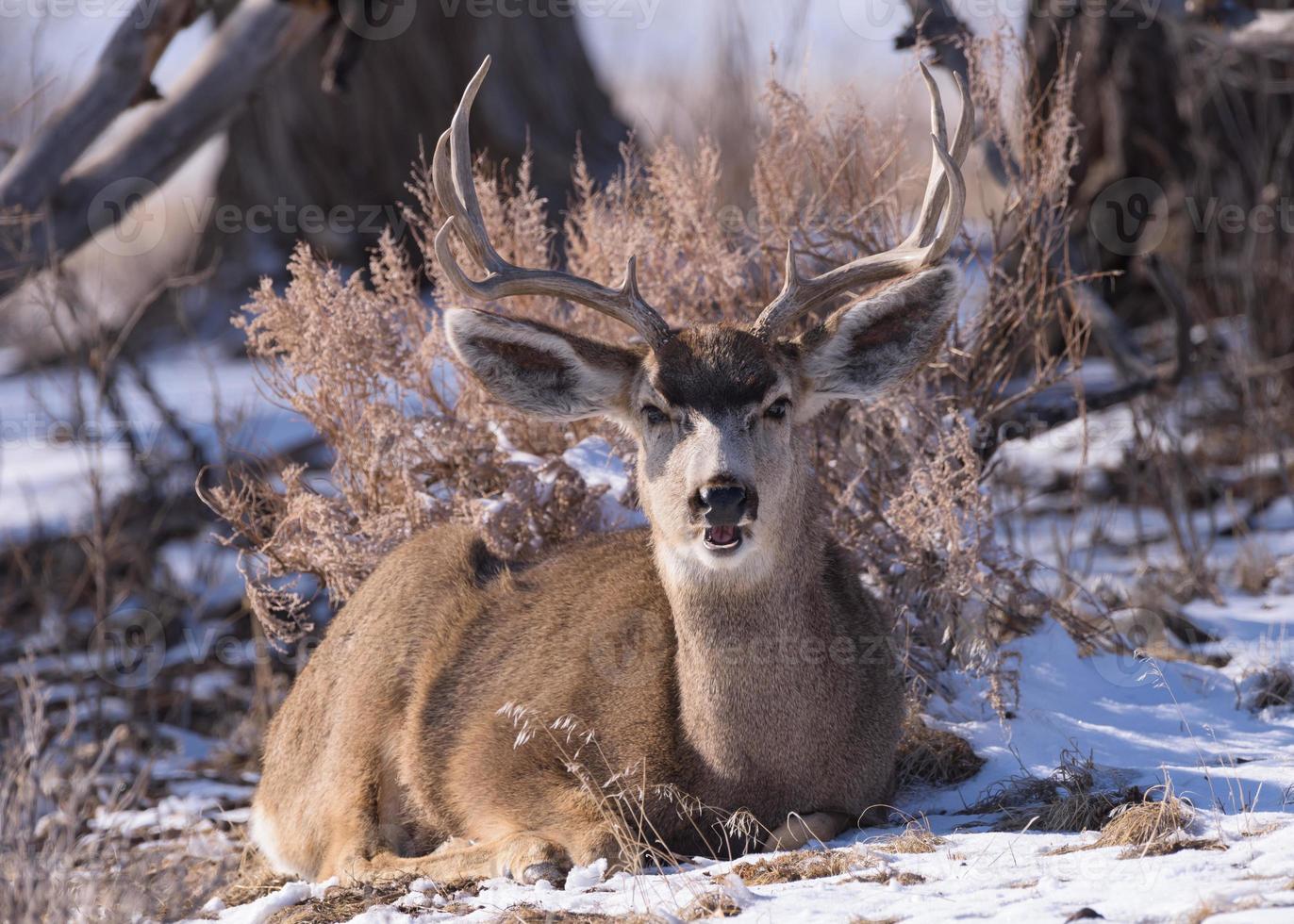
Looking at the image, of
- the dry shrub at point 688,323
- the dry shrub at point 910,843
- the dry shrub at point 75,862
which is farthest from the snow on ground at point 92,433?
the dry shrub at point 910,843

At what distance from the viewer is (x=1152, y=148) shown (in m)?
12.3

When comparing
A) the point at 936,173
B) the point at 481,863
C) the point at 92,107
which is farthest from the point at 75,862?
the point at 92,107

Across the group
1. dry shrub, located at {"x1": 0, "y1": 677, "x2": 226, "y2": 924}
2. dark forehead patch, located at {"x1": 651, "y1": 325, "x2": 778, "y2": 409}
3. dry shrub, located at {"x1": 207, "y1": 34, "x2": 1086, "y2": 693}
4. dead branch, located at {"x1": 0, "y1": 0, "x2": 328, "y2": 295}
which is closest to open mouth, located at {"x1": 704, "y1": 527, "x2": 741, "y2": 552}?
dark forehead patch, located at {"x1": 651, "y1": 325, "x2": 778, "y2": 409}

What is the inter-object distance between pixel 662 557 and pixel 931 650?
1711mm

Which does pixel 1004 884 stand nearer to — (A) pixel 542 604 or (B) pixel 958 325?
(A) pixel 542 604

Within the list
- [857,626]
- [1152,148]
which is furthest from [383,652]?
[1152,148]

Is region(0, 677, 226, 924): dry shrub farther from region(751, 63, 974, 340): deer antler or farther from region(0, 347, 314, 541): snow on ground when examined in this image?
region(751, 63, 974, 340): deer antler

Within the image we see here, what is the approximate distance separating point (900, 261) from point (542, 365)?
1237 millimetres

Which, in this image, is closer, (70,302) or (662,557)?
(662,557)

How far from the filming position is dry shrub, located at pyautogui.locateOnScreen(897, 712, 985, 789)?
5.61 m

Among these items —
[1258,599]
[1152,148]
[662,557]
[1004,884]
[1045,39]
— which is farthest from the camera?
[1152,148]

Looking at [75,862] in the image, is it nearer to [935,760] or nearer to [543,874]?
[543,874]

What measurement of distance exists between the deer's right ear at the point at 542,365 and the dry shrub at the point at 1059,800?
182cm

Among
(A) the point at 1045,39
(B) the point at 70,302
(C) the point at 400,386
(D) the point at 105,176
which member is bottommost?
(C) the point at 400,386
